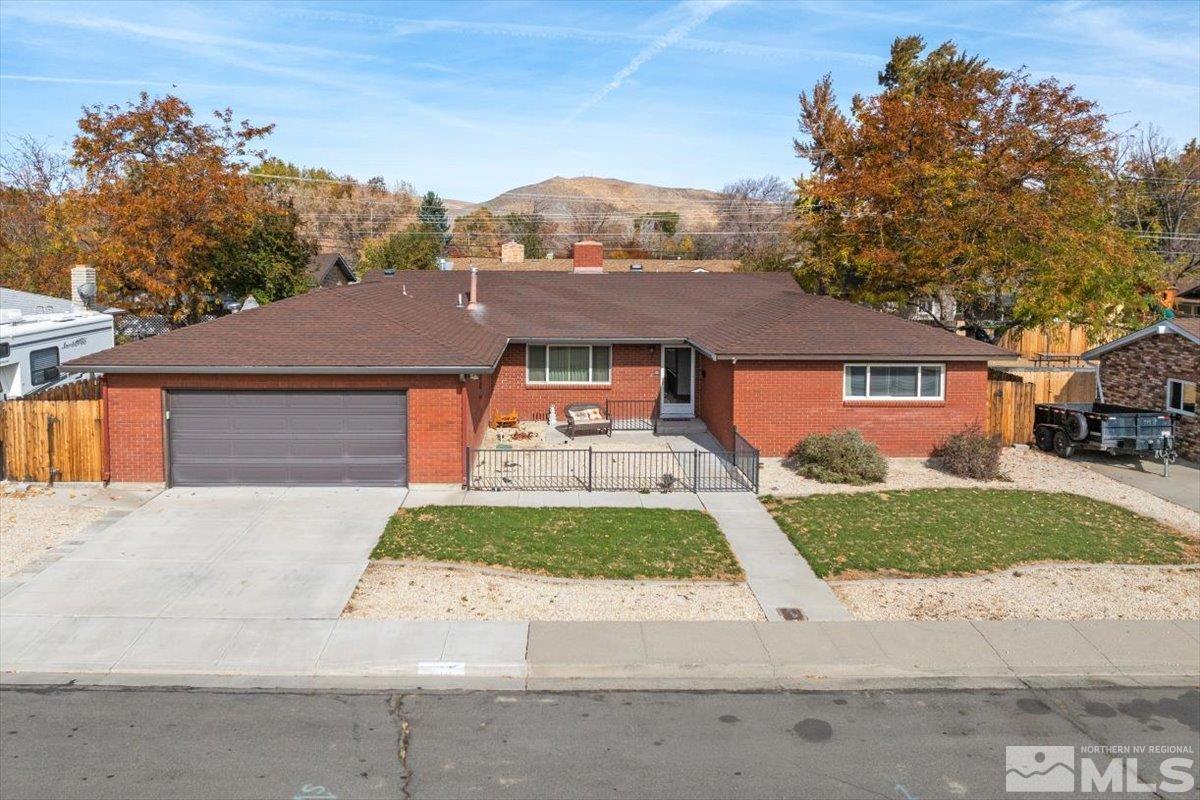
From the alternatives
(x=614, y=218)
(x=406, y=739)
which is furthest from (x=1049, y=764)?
(x=614, y=218)

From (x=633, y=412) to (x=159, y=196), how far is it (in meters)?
17.8

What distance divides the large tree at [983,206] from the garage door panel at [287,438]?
762 inches

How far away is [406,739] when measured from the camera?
8.73 meters

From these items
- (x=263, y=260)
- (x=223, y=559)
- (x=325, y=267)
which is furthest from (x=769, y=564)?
(x=325, y=267)

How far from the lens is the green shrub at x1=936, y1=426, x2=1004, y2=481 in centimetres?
1933

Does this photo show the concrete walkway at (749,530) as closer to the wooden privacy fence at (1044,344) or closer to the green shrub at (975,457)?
the green shrub at (975,457)

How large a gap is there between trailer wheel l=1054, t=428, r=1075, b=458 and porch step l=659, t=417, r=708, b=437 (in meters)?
8.49

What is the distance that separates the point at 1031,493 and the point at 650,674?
11.2 m

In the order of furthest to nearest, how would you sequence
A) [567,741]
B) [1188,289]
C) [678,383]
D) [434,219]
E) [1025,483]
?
[434,219]
[1188,289]
[678,383]
[1025,483]
[567,741]

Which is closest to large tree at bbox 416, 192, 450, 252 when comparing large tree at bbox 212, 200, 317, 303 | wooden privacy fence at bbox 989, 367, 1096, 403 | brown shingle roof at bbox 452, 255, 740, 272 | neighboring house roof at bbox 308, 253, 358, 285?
brown shingle roof at bbox 452, 255, 740, 272

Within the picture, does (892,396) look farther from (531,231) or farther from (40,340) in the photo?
(531,231)

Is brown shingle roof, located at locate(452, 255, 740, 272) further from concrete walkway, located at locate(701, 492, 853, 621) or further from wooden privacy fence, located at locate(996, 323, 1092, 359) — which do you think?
concrete walkway, located at locate(701, 492, 853, 621)

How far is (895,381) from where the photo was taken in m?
21.4

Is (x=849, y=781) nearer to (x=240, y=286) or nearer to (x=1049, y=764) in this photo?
(x=1049, y=764)
